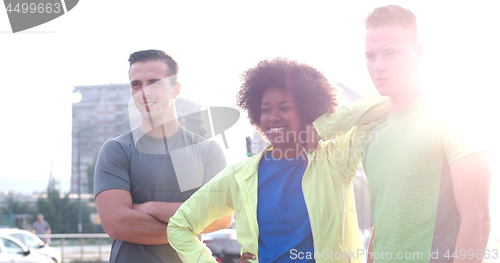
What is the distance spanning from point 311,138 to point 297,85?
15.0 inches

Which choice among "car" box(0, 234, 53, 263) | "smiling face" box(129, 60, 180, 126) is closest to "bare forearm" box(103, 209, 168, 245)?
"smiling face" box(129, 60, 180, 126)

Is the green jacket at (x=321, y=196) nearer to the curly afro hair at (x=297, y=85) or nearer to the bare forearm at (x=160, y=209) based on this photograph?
the bare forearm at (x=160, y=209)

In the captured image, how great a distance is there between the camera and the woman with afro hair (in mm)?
2336

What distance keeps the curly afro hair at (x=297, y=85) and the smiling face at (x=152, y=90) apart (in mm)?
525

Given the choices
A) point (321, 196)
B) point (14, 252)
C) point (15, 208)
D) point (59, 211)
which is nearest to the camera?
point (321, 196)

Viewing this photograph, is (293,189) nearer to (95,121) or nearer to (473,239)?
(473,239)

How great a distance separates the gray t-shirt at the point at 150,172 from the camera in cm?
277

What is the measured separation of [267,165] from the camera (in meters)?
2.63

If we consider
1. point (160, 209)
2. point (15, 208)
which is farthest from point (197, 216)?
point (15, 208)

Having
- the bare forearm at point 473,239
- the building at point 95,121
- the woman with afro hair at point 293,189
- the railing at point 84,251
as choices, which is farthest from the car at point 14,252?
the building at point 95,121

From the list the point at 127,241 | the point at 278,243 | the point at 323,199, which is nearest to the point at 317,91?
the point at 323,199

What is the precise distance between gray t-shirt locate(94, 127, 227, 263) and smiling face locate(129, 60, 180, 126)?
0.14 metres

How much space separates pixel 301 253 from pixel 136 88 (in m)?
1.46

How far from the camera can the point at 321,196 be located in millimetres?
2361
